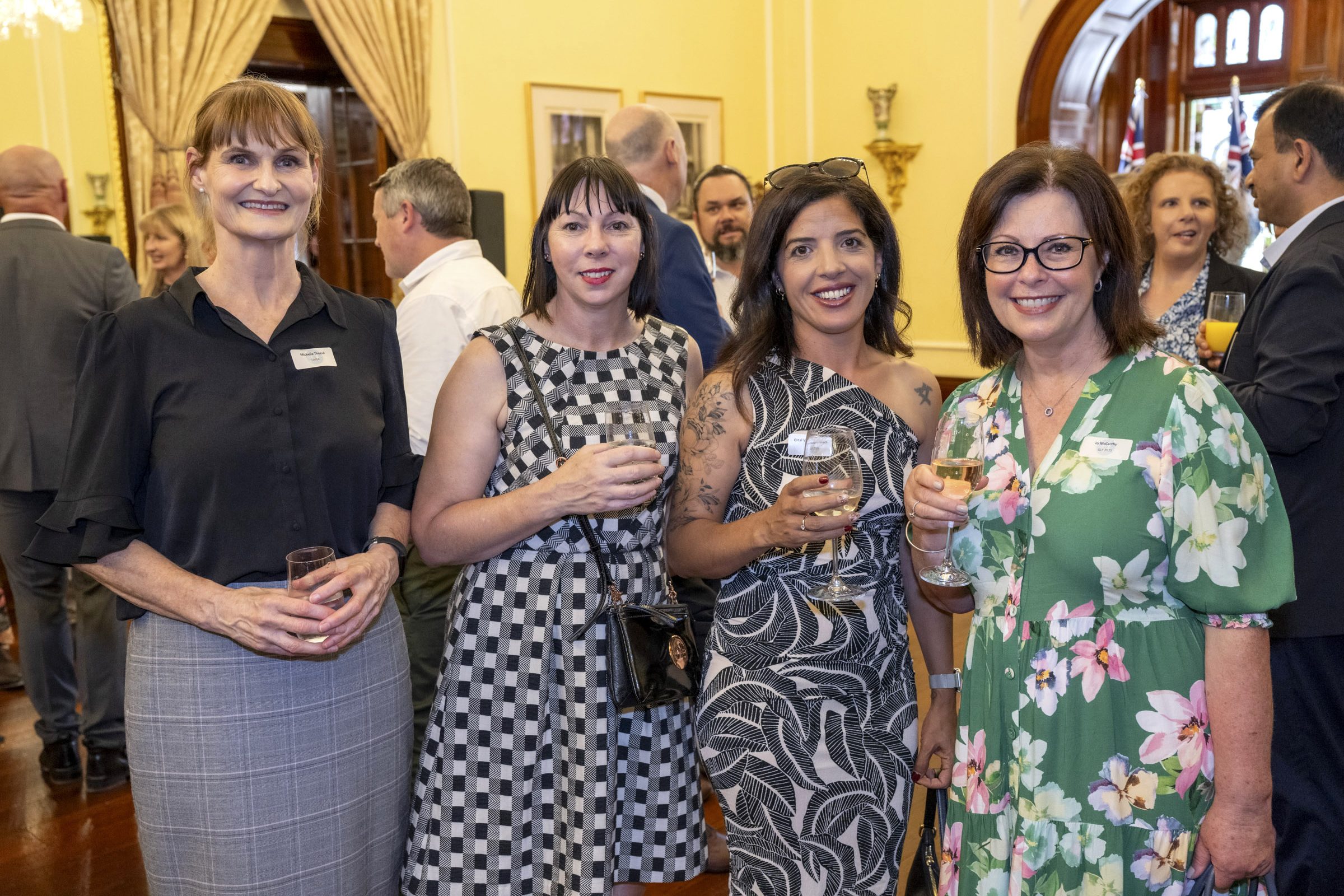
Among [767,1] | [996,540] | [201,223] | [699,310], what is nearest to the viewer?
[996,540]

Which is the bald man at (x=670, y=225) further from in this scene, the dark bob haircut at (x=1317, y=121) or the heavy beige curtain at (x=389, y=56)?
the heavy beige curtain at (x=389, y=56)

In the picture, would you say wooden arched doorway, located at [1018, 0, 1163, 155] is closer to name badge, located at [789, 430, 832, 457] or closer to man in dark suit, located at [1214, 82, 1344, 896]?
man in dark suit, located at [1214, 82, 1344, 896]

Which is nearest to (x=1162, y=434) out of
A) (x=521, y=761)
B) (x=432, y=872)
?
(x=521, y=761)

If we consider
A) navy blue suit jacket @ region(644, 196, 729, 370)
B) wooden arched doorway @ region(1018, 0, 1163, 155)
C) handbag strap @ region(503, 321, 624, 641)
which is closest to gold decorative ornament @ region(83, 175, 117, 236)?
navy blue suit jacket @ region(644, 196, 729, 370)

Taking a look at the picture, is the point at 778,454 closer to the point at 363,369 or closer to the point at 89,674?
the point at 363,369

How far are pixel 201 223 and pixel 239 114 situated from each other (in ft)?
0.76

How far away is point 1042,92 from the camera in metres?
7.37

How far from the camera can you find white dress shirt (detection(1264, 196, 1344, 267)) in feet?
8.89

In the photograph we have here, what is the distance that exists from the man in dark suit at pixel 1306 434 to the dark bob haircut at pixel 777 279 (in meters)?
0.95

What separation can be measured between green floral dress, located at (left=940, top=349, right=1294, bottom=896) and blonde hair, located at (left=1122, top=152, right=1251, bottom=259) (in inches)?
106

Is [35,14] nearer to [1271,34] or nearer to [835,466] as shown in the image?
[835,466]

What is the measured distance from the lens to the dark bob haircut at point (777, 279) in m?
2.04

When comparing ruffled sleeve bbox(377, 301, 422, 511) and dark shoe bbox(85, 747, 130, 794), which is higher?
ruffled sleeve bbox(377, 301, 422, 511)

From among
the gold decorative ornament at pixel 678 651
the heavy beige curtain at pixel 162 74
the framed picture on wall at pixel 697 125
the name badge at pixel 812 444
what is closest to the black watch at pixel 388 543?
the gold decorative ornament at pixel 678 651
